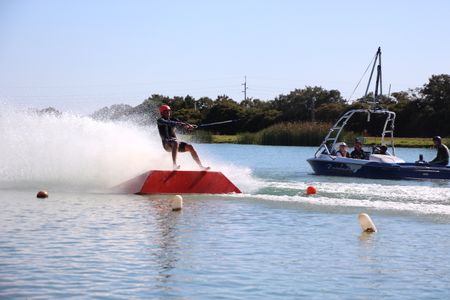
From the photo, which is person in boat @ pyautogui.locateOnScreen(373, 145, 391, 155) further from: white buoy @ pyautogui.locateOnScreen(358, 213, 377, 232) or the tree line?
the tree line

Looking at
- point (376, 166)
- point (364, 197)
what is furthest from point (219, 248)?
point (376, 166)

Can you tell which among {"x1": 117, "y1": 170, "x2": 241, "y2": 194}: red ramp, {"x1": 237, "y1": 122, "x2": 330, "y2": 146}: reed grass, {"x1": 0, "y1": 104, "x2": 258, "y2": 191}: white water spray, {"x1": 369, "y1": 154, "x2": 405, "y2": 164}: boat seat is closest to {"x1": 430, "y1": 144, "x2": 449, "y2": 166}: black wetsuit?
{"x1": 369, "y1": 154, "x2": 405, "y2": 164}: boat seat

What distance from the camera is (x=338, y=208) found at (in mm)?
17266

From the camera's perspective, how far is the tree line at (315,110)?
246 ft

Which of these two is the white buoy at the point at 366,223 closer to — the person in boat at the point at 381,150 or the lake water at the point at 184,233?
the lake water at the point at 184,233

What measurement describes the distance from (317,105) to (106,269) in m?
88.4

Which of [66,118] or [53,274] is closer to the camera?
[53,274]

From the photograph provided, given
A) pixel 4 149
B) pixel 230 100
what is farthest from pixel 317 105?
pixel 4 149

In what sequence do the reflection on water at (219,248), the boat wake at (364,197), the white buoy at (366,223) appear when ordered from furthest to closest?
the boat wake at (364,197), the white buoy at (366,223), the reflection on water at (219,248)

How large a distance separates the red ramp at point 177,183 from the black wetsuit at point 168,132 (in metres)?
0.64

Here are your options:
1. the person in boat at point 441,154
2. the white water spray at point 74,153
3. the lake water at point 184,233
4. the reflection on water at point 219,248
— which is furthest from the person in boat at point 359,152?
the reflection on water at point 219,248

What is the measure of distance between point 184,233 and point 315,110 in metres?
79.7

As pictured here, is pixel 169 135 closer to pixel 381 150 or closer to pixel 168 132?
pixel 168 132

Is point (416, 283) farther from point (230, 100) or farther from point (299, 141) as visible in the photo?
point (230, 100)
